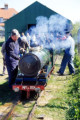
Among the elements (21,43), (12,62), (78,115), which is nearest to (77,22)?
(21,43)

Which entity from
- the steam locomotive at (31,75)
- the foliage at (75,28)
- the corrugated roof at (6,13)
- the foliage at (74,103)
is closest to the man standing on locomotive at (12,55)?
the steam locomotive at (31,75)

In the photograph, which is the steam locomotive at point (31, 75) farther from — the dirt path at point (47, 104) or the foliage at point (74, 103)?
the foliage at point (74, 103)

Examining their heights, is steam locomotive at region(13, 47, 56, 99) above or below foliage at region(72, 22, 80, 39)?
below

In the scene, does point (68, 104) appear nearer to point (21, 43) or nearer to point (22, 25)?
point (21, 43)

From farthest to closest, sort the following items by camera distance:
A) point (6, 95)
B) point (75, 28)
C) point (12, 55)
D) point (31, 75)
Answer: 1. point (75, 28)
2. point (6, 95)
3. point (12, 55)
4. point (31, 75)

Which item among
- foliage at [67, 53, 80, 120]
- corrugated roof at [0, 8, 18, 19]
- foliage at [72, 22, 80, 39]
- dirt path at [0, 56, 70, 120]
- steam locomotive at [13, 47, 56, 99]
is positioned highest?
corrugated roof at [0, 8, 18, 19]

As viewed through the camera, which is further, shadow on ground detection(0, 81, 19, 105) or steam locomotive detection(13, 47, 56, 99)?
shadow on ground detection(0, 81, 19, 105)

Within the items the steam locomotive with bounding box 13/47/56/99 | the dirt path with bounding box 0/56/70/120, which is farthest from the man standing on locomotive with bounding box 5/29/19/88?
the dirt path with bounding box 0/56/70/120

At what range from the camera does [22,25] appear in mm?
19984

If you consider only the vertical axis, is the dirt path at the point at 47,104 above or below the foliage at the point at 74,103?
below

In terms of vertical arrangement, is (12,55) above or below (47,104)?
above

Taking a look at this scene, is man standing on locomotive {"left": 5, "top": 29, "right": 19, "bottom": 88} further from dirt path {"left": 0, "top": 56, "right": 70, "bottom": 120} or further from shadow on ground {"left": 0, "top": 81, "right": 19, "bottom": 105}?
dirt path {"left": 0, "top": 56, "right": 70, "bottom": 120}

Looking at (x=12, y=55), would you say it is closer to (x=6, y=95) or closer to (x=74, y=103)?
(x=6, y=95)

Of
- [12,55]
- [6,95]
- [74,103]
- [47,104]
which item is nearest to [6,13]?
[12,55]
